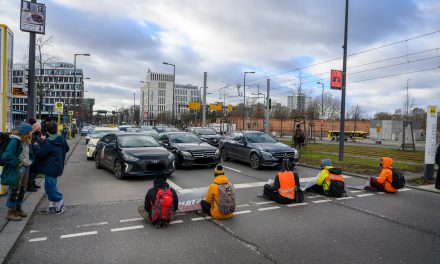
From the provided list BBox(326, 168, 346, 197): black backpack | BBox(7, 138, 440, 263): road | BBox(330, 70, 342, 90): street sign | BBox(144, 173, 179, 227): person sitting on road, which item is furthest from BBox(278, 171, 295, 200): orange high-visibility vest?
BBox(330, 70, 342, 90): street sign

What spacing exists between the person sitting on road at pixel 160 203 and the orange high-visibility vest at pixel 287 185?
268cm

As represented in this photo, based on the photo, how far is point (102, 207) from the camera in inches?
280

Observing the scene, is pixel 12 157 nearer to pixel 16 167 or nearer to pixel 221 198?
pixel 16 167

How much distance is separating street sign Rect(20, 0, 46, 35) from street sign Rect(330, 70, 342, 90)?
11.8 meters

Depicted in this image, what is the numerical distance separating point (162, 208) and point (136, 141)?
6.64 m

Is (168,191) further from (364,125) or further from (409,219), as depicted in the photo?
(364,125)

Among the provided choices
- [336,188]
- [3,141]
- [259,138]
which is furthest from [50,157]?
[259,138]

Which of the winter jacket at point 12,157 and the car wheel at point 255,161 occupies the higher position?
the winter jacket at point 12,157

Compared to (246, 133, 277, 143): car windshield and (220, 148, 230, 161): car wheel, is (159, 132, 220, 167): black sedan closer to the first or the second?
(246, 133, 277, 143): car windshield

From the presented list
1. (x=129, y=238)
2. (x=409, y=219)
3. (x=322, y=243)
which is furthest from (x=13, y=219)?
(x=409, y=219)

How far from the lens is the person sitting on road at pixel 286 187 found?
7439 mm

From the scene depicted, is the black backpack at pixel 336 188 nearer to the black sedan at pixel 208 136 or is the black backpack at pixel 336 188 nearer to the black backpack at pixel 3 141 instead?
the black backpack at pixel 3 141

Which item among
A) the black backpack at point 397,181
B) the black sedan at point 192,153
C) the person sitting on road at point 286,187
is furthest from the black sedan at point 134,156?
the black backpack at point 397,181

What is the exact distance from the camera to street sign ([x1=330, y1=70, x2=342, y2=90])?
613 inches
